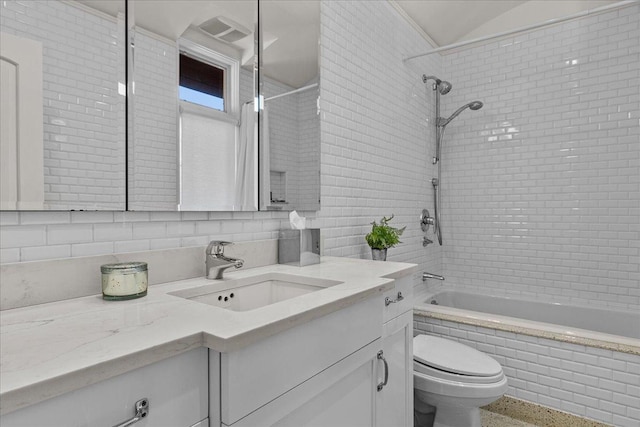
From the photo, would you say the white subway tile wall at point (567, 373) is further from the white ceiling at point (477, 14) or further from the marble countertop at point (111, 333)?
the white ceiling at point (477, 14)

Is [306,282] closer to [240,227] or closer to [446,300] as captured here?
[240,227]

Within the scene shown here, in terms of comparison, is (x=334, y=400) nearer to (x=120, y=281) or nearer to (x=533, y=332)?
(x=120, y=281)

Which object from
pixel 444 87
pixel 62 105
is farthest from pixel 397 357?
pixel 444 87

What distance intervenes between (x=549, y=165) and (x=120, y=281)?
3.14 m

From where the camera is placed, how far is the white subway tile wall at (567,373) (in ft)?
6.25

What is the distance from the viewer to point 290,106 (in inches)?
75.2

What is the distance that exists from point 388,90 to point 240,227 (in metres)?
1.63

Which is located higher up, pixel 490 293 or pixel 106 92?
pixel 106 92

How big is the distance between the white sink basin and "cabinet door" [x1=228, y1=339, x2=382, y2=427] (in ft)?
0.96

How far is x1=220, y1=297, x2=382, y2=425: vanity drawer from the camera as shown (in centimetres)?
78

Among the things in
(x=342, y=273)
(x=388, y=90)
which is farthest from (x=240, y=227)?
(x=388, y=90)

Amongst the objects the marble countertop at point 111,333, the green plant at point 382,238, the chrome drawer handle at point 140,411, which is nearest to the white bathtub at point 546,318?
the green plant at point 382,238

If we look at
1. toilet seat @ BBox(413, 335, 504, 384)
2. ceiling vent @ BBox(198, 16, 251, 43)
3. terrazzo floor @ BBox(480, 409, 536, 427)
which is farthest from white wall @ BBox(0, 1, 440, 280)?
terrazzo floor @ BBox(480, 409, 536, 427)

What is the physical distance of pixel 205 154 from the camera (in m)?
1.48
